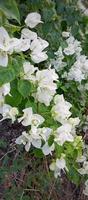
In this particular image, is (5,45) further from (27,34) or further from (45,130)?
(45,130)

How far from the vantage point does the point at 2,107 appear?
1.61 metres

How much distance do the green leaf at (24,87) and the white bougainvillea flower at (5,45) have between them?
0.40 feet

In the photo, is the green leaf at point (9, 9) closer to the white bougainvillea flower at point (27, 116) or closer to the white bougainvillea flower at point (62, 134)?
the white bougainvillea flower at point (27, 116)

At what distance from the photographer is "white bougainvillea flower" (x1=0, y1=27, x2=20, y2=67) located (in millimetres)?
1414

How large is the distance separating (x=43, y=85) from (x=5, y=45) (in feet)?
0.74

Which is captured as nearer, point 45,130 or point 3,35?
point 3,35

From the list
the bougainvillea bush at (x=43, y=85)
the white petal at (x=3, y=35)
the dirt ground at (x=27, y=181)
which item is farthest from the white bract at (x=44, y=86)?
the dirt ground at (x=27, y=181)

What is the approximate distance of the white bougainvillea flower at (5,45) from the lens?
1.41 metres

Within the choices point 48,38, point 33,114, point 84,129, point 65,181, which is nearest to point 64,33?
point 48,38

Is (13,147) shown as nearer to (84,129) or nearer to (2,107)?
(84,129)

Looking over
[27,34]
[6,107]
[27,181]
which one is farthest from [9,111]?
[27,181]

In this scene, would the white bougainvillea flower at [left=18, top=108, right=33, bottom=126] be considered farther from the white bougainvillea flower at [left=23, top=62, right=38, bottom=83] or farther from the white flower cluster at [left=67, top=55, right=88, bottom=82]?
the white flower cluster at [left=67, top=55, right=88, bottom=82]

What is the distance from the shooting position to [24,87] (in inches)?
60.6

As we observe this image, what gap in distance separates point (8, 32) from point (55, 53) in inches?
42.3
